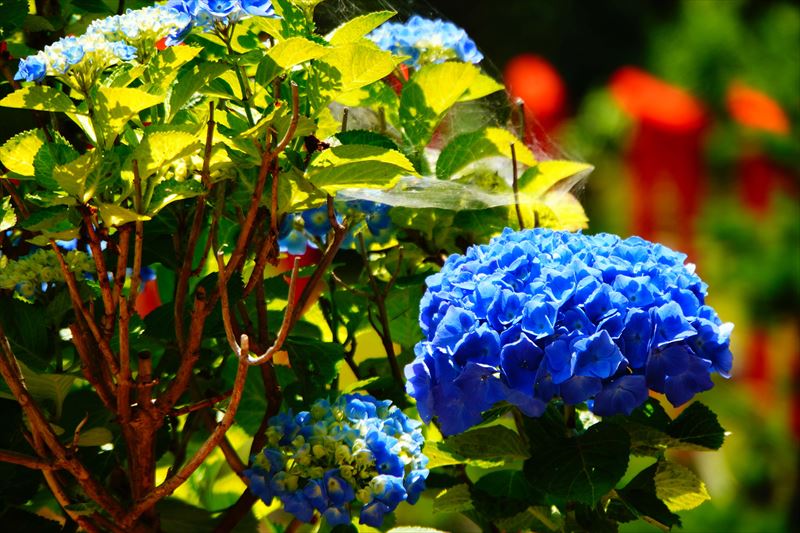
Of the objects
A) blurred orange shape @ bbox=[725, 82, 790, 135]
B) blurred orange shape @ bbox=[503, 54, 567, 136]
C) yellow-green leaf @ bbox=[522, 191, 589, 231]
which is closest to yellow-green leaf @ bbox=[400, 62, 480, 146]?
yellow-green leaf @ bbox=[522, 191, 589, 231]

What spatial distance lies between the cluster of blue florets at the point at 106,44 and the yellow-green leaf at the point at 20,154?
0.10ft

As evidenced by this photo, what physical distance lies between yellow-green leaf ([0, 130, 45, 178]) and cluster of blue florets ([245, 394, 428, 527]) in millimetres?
181

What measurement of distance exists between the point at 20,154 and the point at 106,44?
0.07 m

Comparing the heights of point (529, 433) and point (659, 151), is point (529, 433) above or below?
above

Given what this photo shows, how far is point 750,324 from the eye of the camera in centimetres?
331

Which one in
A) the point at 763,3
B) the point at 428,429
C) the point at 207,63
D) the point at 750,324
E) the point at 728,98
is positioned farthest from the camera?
the point at 763,3

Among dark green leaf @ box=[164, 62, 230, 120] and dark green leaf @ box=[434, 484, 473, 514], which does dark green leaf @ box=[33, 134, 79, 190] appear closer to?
dark green leaf @ box=[164, 62, 230, 120]

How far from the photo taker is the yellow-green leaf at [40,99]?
460 millimetres

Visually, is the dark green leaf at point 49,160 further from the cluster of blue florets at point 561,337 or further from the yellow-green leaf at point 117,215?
the cluster of blue florets at point 561,337

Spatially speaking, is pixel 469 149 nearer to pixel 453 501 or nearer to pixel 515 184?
pixel 515 184

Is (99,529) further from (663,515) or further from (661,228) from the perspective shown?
(661,228)

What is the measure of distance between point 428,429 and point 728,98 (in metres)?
3.71

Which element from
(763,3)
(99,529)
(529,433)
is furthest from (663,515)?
(763,3)

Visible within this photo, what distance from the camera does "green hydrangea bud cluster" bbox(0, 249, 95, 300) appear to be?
1.83 feet
